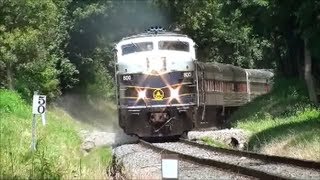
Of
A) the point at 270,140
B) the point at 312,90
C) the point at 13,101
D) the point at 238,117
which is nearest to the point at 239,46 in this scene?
the point at 238,117

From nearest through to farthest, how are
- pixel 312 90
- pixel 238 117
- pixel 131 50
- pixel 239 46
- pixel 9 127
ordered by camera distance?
pixel 9 127, pixel 131 50, pixel 312 90, pixel 238 117, pixel 239 46

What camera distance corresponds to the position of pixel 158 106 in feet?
64.2

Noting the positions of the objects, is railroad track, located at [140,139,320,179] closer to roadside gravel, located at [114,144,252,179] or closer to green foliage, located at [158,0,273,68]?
roadside gravel, located at [114,144,252,179]

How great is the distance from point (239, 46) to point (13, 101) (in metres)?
30.4

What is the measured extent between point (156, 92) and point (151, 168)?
7.54 meters

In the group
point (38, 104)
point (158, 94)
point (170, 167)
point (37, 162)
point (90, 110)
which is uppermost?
point (158, 94)

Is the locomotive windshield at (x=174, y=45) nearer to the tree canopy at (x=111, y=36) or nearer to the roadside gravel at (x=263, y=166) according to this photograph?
the tree canopy at (x=111, y=36)

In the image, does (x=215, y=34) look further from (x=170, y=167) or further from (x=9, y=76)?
(x=170, y=167)

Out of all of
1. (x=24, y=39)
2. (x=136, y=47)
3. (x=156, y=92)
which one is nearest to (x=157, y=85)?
(x=156, y=92)

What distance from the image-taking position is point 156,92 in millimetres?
19562

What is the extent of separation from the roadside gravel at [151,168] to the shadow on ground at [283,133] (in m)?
3.43

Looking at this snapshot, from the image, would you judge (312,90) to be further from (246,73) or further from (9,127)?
(9,127)

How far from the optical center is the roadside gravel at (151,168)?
10231 mm

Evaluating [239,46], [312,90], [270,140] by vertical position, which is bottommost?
[270,140]
